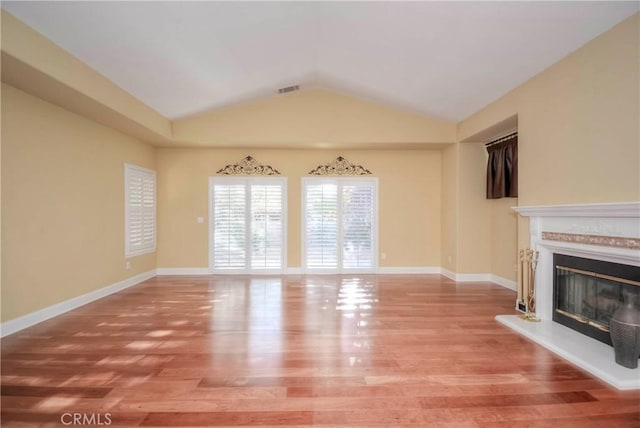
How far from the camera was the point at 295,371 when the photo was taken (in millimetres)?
2312

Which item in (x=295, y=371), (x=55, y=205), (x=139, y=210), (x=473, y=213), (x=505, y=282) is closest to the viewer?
(x=295, y=371)

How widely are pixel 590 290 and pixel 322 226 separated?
3964mm

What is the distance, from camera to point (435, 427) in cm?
173

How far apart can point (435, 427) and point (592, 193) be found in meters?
2.56

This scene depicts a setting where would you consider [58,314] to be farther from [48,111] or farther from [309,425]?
[309,425]

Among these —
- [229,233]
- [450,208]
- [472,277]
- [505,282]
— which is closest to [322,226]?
[229,233]

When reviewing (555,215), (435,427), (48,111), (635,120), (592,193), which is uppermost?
(48,111)

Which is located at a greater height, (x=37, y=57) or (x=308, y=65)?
(x=308, y=65)

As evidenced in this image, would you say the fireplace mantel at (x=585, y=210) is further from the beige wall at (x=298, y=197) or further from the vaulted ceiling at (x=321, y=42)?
the beige wall at (x=298, y=197)

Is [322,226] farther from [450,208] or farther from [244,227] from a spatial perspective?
[450,208]

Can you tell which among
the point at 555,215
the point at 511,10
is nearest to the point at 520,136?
the point at 555,215

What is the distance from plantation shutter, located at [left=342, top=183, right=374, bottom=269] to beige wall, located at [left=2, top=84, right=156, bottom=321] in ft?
12.7

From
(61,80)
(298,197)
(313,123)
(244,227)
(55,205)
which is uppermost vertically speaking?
(313,123)

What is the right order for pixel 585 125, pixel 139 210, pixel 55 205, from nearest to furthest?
pixel 585 125 < pixel 55 205 < pixel 139 210
